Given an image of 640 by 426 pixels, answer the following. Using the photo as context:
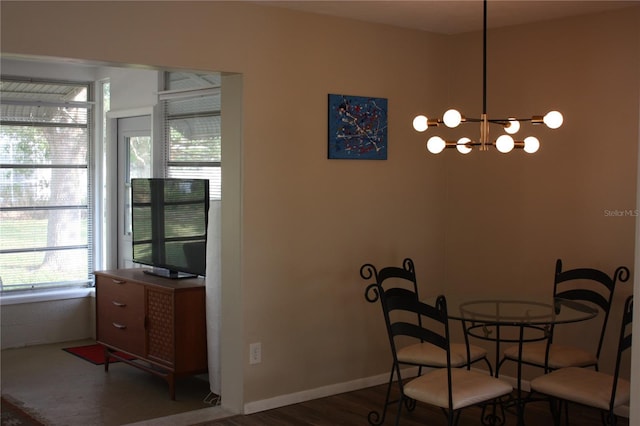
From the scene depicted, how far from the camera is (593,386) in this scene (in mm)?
3771

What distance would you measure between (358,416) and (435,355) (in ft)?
2.09

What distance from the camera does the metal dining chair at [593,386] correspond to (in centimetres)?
364

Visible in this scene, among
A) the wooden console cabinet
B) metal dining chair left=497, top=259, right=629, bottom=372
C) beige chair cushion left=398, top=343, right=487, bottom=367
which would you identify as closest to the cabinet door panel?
the wooden console cabinet

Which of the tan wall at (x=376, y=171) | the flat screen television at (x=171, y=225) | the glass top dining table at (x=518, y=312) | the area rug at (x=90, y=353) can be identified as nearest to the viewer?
the glass top dining table at (x=518, y=312)

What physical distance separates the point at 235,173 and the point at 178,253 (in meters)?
1.15

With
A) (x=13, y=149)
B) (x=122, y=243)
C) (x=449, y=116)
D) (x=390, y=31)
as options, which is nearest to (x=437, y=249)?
(x=390, y=31)

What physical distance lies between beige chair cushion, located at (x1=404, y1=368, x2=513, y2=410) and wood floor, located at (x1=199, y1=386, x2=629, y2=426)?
688 mm

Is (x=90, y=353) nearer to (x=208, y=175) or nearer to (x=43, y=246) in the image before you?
(x=43, y=246)

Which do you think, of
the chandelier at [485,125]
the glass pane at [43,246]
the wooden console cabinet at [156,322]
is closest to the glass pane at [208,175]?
the wooden console cabinet at [156,322]

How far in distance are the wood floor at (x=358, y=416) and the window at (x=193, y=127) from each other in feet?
5.44

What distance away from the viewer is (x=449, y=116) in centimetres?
365

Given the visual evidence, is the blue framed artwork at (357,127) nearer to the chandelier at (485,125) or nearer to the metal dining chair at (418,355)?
the metal dining chair at (418,355)

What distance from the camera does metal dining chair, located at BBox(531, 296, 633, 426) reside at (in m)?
3.64

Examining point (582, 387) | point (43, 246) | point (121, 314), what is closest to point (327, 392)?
point (121, 314)
